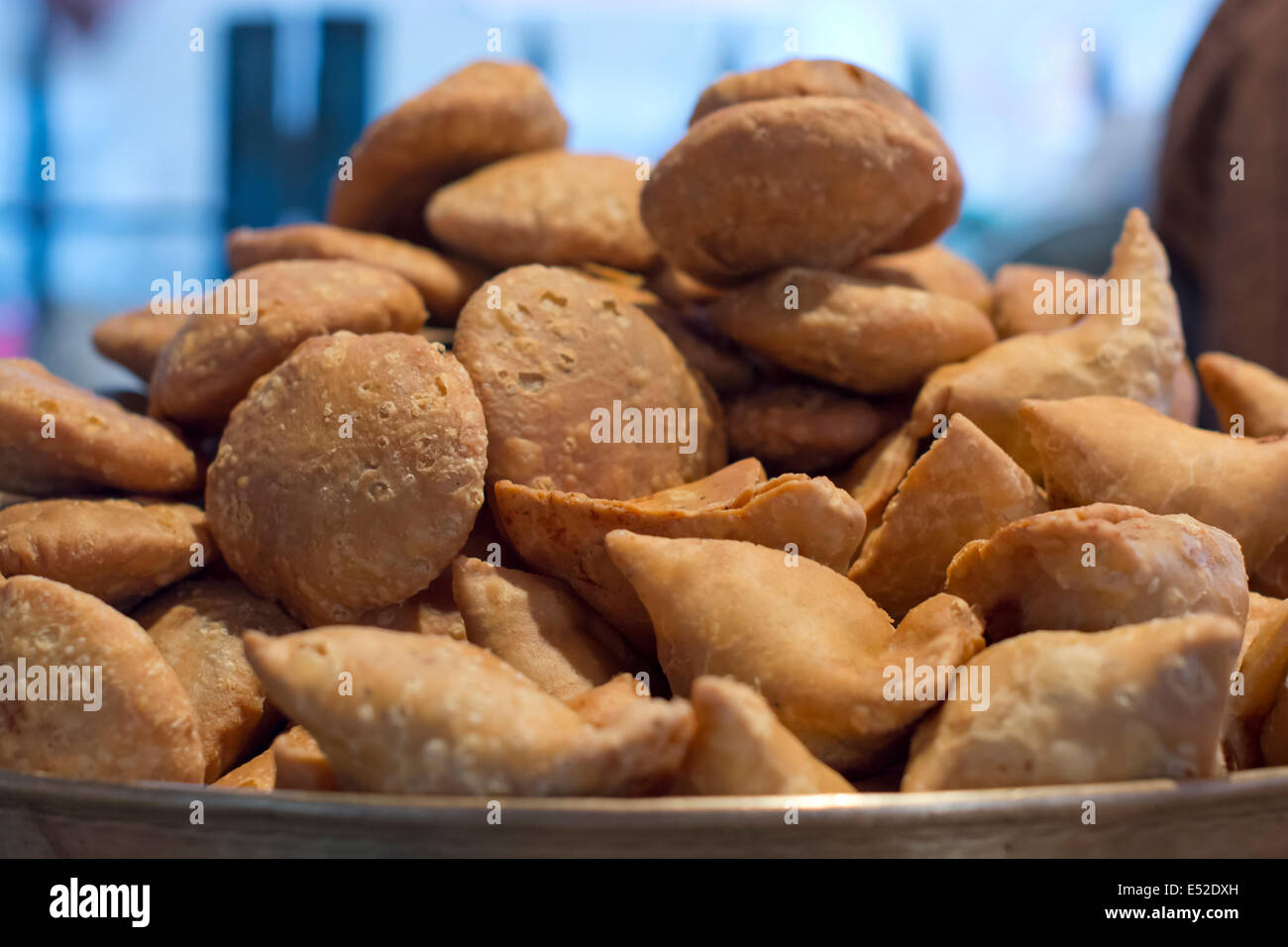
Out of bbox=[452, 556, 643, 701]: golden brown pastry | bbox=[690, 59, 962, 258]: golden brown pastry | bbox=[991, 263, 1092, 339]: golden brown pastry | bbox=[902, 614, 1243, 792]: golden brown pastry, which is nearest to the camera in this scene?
bbox=[902, 614, 1243, 792]: golden brown pastry

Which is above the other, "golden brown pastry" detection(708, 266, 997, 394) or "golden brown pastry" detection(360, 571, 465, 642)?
"golden brown pastry" detection(708, 266, 997, 394)

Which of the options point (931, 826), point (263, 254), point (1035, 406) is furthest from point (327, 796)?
point (263, 254)

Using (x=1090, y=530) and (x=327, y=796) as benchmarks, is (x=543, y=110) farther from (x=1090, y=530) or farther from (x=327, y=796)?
(x=327, y=796)
